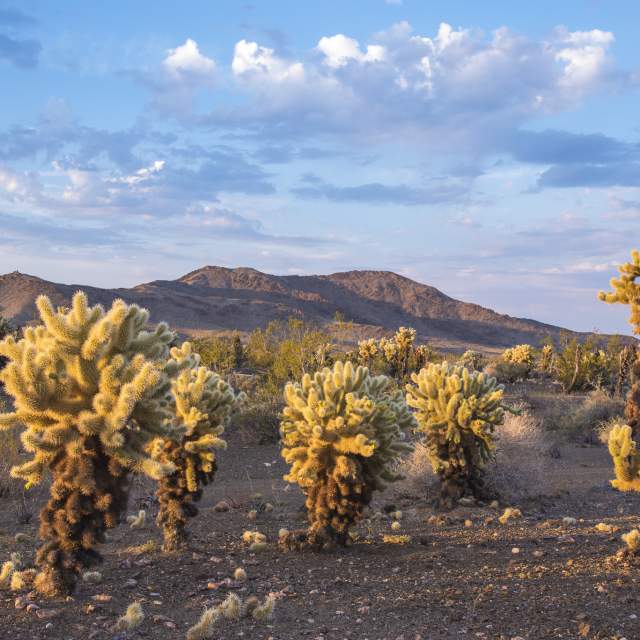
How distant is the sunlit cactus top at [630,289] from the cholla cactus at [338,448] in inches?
160

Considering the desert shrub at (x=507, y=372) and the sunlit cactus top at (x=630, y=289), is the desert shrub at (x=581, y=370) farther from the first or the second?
the sunlit cactus top at (x=630, y=289)

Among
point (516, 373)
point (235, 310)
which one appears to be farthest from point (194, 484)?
point (235, 310)

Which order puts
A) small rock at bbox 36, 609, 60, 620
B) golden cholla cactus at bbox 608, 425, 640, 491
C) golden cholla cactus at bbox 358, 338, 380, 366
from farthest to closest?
golden cholla cactus at bbox 358, 338, 380, 366 → golden cholla cactus at bbox 608, 425, 640, 491 → small rock at bbox 36, 609, 60, 620

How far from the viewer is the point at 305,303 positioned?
320 feet

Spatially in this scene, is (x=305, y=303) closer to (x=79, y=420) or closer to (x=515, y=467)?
(x=515, y=467)

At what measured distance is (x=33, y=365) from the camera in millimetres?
6125

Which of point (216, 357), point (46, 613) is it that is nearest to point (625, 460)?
point (46, 613)

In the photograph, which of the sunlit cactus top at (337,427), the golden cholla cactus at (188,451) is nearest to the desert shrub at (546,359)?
the sunlit cactus top at (337,427)

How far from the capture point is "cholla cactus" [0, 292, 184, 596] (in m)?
6.19

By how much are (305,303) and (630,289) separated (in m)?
87.5

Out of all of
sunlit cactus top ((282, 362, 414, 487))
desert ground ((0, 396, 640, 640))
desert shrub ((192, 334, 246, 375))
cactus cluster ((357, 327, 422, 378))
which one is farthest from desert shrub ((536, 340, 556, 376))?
sunlit cactus top ((282, 362, 414, 487))

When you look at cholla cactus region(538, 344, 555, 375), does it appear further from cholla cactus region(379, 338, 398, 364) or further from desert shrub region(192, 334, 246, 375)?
desert shrub region(192, 334, 246, 375)

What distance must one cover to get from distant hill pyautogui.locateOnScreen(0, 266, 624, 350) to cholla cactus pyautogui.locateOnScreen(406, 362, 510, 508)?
60.2 metres

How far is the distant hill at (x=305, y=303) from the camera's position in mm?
76875
